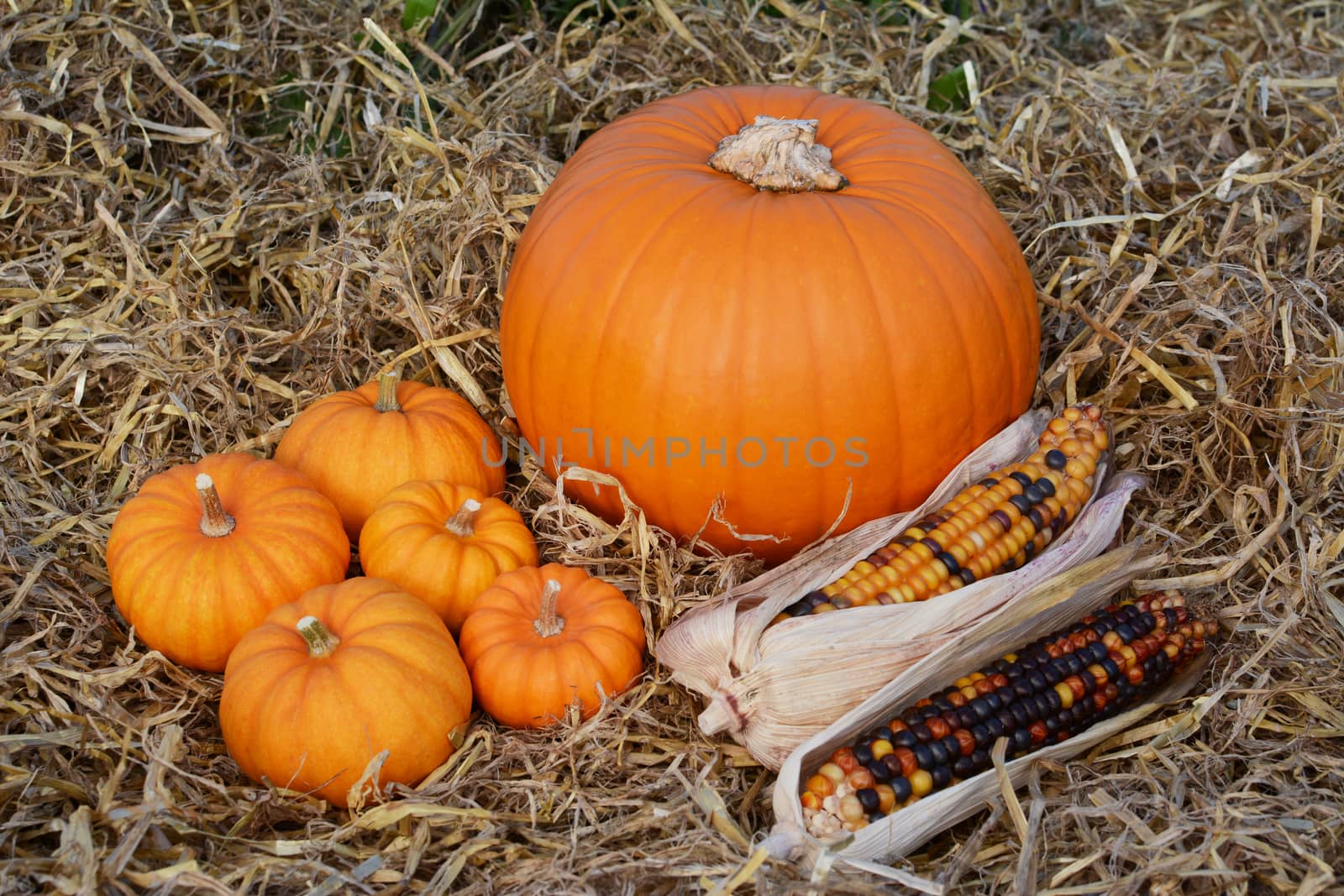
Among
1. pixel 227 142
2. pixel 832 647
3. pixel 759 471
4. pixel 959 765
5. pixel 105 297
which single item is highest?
pixel 227 142

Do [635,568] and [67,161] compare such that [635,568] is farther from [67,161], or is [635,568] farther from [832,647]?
[67,161]

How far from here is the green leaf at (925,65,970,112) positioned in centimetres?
458

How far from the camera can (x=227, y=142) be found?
4.20m

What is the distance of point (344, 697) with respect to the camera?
99.0 inches

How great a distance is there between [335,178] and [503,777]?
263 centimetres

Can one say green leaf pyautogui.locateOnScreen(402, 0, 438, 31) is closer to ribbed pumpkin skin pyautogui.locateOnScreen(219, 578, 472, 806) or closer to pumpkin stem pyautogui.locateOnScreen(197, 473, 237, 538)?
pumpkin stem pyautogui.locateOnScreen(197, 473, 237, 538)

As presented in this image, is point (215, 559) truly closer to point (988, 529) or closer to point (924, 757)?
point (924, 757)

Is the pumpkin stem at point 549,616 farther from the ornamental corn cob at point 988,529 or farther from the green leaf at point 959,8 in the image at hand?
the green leaf at point 959,8

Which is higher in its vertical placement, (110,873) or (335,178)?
(335,178)

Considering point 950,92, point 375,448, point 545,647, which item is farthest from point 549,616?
point 950,92

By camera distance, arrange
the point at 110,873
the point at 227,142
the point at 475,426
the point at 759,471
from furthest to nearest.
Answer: the point at 227,142 < the point at 475,426 < the point at 759,471 < the point at 110,873

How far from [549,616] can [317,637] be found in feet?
1.81

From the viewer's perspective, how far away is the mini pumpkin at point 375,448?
10.6 feet

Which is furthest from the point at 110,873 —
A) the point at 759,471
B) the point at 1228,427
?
the point at 1228,427
